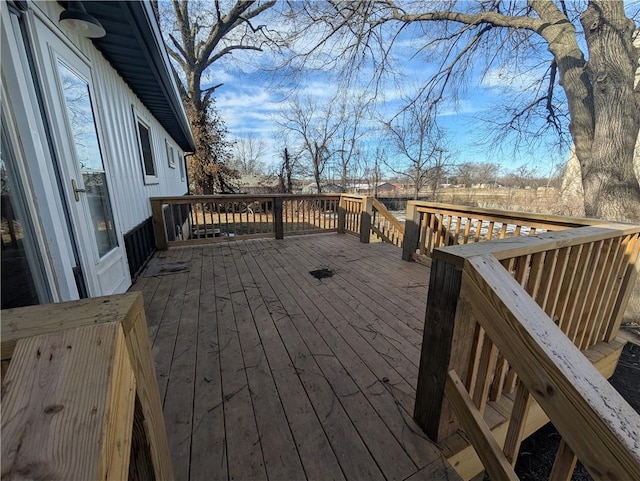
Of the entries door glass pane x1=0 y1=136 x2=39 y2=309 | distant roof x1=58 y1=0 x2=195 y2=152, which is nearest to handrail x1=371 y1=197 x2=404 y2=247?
distant roof x1=58 y1=0 x2=195 y2=152

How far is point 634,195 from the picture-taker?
3.89 m

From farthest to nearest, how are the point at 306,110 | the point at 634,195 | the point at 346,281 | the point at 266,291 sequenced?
the point at 306,110
the point at 634,195
the point at 346,281
the point at 266,291

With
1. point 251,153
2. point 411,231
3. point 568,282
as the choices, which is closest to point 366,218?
point 411,231

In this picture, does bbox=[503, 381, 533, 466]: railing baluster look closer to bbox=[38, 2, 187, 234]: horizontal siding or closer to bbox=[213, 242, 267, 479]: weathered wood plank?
bbox=[213, 242, 267, 479]: weathered wood plank

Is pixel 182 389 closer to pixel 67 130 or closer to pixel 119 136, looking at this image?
pixel 67 130

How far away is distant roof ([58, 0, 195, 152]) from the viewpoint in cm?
242

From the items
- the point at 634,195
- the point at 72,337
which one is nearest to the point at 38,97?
the point at 72,337

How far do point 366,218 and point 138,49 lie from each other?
157 inches

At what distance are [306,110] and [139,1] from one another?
602 inches

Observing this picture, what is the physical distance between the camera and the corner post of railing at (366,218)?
202 inches

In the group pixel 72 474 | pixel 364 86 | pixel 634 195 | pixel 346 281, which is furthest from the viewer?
pixel 364 86

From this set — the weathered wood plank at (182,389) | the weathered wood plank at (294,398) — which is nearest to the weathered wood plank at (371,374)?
the weathered wood plank at (294,398)

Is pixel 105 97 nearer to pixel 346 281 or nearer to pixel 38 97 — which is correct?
pixel 38 97

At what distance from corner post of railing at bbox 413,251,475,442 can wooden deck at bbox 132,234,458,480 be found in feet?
0.46
